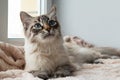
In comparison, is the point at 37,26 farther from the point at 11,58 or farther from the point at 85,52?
the point at 85,52

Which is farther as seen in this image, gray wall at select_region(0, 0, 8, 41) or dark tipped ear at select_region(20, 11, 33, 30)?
gray wall at select_region(0, 0, 8, 41)

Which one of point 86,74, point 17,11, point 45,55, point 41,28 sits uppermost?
point 17,11

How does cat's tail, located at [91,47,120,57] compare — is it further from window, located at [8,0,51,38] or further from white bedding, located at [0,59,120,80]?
→ window, located at [8,0,51,38]

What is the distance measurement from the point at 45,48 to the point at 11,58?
1.07 feet

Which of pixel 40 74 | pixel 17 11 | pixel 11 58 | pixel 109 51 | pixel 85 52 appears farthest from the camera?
pixel 17 11

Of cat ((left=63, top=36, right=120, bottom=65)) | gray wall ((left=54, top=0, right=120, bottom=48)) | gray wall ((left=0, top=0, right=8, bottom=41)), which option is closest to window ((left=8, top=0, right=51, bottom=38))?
gray wall ((left=0, top=0, right=8, bottom=41))

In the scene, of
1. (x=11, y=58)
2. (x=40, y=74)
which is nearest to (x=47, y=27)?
(x=40, y=74)

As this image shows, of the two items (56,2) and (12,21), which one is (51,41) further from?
(56,2)

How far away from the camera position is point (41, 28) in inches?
→ 55.7

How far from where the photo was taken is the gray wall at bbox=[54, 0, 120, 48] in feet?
8.04

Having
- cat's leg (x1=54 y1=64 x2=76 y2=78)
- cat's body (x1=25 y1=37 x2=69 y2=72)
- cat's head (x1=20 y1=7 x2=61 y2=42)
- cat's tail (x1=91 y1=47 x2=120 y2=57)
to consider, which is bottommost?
cat's leg (x1=54 y1=64 x2=76 y2=78)

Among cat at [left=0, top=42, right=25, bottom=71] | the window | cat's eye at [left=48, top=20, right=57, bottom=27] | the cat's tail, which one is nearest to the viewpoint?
cat's eye at [left=48, top=20, right=57, bottom=27]

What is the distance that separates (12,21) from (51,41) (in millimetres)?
1101

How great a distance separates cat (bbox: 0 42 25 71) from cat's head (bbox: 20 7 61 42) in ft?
0.80
